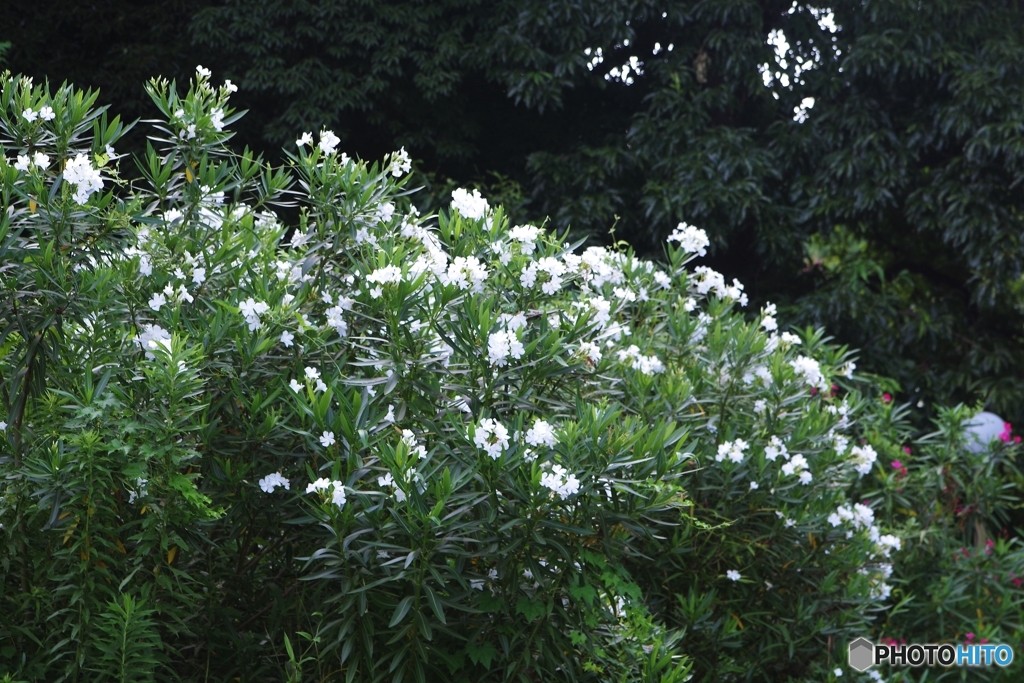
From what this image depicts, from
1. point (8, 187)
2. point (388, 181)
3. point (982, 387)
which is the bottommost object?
point (8, 187)

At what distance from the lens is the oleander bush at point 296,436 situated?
2.01 m

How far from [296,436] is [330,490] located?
341 mm

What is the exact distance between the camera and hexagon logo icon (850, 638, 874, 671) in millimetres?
3273

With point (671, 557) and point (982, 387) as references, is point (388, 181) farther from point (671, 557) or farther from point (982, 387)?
point (982, 387)

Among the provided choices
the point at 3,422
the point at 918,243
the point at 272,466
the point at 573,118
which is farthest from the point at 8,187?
the point at 918,243

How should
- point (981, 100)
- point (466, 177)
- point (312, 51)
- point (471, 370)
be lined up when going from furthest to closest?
point (466, 177), point (312, 51), point (981, 100), point (471, 370)

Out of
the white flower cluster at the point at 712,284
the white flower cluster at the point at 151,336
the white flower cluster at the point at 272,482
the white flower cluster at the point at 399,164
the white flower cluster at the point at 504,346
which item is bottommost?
the white flower cluster at the point at 272,482

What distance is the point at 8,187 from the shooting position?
2.08 metres

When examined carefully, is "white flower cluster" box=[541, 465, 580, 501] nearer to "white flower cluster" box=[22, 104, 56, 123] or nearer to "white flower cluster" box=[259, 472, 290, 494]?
"white flower cluster" box=[259, 472, 290, 494]

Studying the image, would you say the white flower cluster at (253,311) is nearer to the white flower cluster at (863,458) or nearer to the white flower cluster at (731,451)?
the white flower cluster at (731,451)

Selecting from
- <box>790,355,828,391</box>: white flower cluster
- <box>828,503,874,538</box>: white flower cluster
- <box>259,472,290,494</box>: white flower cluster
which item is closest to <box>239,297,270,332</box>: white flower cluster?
<box>259,472,290,494</box>: white flower cluster

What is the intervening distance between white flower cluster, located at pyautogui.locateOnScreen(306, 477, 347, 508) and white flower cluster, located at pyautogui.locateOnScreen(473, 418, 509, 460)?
0.30m

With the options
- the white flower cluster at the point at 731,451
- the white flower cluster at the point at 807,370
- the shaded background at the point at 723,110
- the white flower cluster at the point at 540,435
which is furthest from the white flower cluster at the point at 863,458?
the shaded background at the point at 723,110

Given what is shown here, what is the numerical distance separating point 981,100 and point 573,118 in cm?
307
